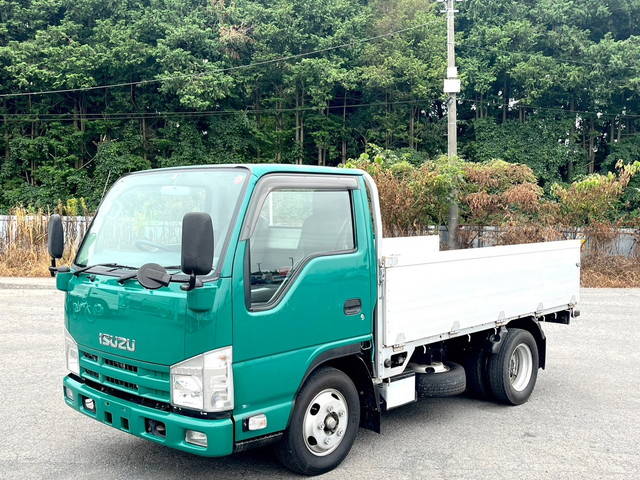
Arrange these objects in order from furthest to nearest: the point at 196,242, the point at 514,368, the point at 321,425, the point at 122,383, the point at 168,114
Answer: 1. the point at 168,114
2. the point at 514,368
3. the point at 321,425
4. the point at 122,383
5. the point at 196,242

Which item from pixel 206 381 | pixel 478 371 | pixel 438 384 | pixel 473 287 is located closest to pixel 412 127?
pixel 478 371

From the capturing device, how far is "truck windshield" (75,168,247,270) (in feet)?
13.6

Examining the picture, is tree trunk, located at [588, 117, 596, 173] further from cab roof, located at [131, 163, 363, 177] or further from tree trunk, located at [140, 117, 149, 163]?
cab roof, located at [131, 163, 363, 177]

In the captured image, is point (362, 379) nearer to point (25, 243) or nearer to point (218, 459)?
point (218, 459)

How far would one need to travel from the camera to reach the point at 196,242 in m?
3.51

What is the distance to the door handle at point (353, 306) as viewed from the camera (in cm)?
450

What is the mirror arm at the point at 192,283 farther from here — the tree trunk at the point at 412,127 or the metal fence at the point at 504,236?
the tree trunk at the point at 412,127

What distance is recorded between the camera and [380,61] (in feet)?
129

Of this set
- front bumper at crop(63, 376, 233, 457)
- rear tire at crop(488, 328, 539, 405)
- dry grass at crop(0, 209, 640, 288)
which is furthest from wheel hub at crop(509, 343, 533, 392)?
dry grass at crop(0, 209, 640, 288)

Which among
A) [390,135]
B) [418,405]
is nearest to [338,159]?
[390,135]

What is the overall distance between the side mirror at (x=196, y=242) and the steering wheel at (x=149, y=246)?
2.39 feet

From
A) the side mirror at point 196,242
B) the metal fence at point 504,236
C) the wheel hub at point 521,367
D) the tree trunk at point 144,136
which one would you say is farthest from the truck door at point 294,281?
the tree trunk at point 144,136

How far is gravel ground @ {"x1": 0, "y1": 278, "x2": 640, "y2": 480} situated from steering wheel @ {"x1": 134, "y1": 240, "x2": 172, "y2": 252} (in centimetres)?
162

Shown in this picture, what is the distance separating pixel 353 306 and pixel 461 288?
49.0 inches
